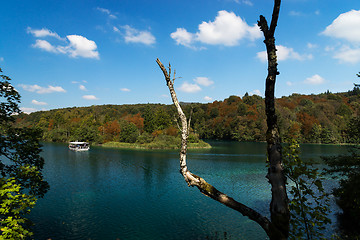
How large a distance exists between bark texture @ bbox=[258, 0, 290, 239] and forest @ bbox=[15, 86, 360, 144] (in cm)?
6838

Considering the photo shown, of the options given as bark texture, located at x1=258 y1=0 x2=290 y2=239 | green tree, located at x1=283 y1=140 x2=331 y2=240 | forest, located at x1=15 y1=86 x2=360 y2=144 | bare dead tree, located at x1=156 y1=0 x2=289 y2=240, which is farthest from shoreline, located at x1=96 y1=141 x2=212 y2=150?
bark texture, located at x1=258 y1=0 x2=290 y2=239

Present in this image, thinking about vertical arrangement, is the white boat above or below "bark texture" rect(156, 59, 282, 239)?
below

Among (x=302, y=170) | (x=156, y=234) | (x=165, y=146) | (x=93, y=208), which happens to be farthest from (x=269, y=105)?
(x=165, y=146)

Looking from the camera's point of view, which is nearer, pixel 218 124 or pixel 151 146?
pixel 151 146

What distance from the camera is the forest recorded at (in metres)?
80.4

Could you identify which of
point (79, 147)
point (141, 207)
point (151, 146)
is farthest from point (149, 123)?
point (141, 207)

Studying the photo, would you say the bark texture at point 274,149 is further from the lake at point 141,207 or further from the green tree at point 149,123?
the green tree at point 149,123

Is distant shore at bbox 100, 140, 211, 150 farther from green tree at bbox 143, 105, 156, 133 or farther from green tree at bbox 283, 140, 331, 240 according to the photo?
green tree at bbox 283, 140, 331, 240

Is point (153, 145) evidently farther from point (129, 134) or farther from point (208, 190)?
point (208, 190)

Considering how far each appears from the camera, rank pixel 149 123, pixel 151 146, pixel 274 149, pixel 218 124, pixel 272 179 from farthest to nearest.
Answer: pixel 218 124
pixel 149 123
pixel 151 146
pixel 274 149
pixel 272 179

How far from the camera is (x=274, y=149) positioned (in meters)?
4.53

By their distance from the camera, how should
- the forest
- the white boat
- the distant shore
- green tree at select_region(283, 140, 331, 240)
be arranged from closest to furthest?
green tree at select_region(283, 140, 331, 240)
the white boat
the distant shore
the forest

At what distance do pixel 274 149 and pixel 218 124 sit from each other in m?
118

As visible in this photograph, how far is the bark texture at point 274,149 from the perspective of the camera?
13.9 feet
